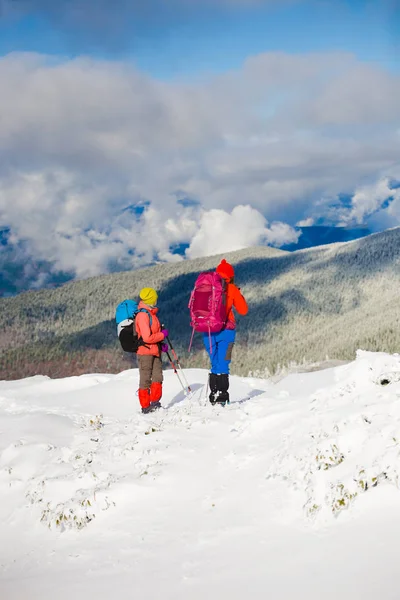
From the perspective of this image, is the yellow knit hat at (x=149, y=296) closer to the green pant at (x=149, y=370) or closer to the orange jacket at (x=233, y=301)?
the green pant at (x=149, y=370)

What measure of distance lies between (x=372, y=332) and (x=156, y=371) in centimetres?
15829

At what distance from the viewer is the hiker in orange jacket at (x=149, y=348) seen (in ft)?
40.4

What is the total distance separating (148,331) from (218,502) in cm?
609

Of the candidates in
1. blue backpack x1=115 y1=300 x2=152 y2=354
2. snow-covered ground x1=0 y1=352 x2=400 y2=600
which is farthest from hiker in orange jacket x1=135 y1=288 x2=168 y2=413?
snow-covered ground x1=0 y1=352 x2=400 y2=600

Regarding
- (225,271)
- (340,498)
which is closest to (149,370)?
(225,271)

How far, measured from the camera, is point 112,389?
1883 centimetres

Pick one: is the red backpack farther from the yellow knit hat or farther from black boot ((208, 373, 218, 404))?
black boot ((208, 373, 218, 404))

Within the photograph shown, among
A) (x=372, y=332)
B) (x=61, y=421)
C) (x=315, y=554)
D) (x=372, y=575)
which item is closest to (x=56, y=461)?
(x=61, y=421)

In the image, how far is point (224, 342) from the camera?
40.3ft

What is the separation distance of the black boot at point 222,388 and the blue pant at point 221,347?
168mm

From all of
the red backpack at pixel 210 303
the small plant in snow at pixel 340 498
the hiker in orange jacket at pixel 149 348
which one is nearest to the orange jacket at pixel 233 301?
the red backpack at pixel 210 303

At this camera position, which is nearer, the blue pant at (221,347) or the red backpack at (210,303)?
the red backpack at (210,303)

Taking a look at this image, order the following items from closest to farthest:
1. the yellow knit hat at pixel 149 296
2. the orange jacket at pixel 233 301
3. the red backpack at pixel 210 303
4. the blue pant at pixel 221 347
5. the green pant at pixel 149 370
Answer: the red backpack at pixel 210 303
the orange jacket at pixel 233 301
the blue pant at pixel 221 347
the yellow knit hat at pixel 149 296
the green pant at pixel 149 370

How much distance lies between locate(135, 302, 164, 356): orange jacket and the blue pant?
130 cm
